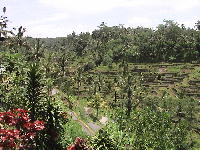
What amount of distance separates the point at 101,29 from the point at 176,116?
114442 mm

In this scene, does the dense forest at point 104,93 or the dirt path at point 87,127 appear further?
the dirt path at point 87,127

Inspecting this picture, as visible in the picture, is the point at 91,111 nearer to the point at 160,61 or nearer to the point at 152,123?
the point at 152,123

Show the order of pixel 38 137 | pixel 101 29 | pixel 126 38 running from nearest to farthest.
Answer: pixel 38 137 < pixel 126 38 < pixel 101 29

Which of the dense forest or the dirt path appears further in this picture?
the dirt path

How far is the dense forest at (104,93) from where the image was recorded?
17.8 meters

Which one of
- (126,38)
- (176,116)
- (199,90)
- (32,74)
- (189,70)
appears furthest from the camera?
(126,38)

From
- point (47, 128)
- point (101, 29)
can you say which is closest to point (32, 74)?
point (47, 128)

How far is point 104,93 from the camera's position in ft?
343

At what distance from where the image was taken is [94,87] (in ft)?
349

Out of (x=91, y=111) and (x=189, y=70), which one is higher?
(x=189, y=70)

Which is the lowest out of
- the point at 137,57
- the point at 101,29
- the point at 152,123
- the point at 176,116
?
the point at 176,116

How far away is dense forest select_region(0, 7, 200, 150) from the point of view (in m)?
17.8

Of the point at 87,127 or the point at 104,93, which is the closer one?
the point at 87,127

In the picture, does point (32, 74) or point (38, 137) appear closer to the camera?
point (38, 137)
